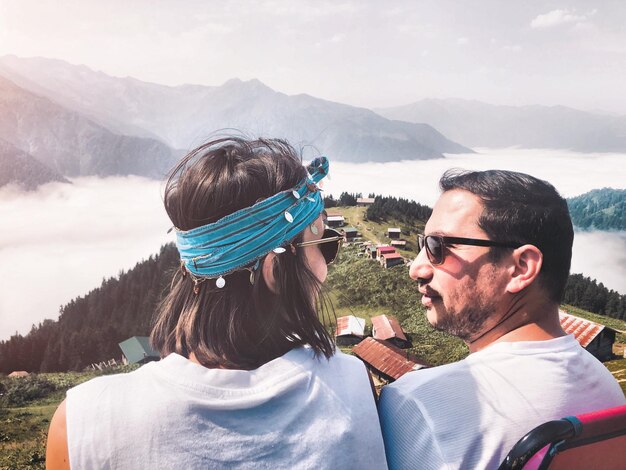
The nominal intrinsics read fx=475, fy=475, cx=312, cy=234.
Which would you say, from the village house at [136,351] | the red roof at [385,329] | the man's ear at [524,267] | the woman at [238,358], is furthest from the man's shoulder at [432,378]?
the village house at [136,351]

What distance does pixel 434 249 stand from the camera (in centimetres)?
334

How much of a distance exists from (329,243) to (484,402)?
1.23 meters

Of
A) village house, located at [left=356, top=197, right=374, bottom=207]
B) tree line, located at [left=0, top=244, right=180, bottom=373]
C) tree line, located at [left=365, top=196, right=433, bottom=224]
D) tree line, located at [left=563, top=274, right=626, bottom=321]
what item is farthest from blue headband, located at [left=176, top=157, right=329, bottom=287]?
village house, located at [left=356, top=197, right=374, bottom=207]

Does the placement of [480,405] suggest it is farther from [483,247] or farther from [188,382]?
[188,382]

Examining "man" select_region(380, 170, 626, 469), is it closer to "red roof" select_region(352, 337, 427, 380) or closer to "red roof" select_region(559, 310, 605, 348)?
"red roof" select_region(352, 337, 427, 380)

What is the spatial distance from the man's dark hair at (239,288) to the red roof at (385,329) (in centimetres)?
5684

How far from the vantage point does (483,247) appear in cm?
312

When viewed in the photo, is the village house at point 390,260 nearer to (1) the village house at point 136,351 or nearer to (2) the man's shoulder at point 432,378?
(1) the village house at point 136,351

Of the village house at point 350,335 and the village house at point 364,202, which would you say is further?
the village house at point 364,202

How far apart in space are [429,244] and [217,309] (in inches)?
64.7

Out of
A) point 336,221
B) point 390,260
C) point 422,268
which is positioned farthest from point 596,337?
point 336,221

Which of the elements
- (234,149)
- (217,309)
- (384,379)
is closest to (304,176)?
(234,149)

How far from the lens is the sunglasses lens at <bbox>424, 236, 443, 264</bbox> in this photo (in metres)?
3.31

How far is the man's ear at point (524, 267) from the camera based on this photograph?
9.71ft
